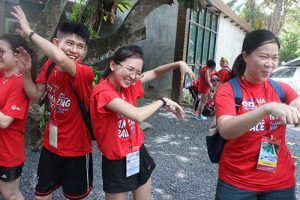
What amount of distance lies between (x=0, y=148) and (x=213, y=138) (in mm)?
1440

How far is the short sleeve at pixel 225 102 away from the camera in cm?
184

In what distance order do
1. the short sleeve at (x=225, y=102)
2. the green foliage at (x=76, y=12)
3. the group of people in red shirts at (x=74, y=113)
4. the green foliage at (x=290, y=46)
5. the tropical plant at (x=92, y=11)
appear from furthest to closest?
1. the green foliage at (x=290, y=46)
2. the green foliage at (x=76, y=12)
3. the tropical plant at (x=92, y=11)
4. the group of people in red shirts at (x=74, y=113)
5. the short sleeve at (x=225, y=102)

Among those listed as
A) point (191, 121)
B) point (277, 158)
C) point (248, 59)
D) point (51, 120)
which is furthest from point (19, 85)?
point (191, 121)

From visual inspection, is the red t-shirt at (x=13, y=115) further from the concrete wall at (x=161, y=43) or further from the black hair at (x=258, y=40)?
the concrete wall at (x=161, y=43)

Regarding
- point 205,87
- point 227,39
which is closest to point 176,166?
point 205,87

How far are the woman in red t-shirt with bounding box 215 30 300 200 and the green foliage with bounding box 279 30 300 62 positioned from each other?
3475 cm

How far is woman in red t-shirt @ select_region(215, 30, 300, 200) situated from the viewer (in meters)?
1.89

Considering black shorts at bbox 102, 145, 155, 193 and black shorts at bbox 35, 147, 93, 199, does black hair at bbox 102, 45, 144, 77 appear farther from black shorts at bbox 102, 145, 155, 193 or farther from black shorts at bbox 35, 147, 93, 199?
black shorts at bbox 35, 147, 93, 199

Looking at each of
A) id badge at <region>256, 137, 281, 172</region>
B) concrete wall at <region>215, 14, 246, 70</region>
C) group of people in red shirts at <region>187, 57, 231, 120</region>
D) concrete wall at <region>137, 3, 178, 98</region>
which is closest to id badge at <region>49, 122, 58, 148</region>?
id badge at <region>256, 137, 281, 172</region>

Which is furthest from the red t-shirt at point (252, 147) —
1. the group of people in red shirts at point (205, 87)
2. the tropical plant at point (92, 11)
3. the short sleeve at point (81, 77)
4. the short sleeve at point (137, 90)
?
the group of people in red shirts at point (205, 87)

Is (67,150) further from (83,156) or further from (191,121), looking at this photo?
(191,121)

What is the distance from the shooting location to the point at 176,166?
4.74 m

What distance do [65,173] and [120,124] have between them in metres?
0.64

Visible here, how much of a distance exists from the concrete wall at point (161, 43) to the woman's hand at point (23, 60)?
8172 millimetres
